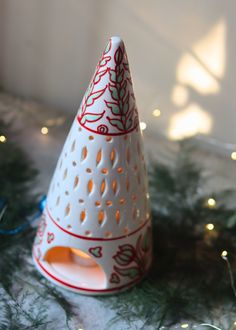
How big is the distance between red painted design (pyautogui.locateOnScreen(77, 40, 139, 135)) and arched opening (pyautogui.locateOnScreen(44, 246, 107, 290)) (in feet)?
0.88

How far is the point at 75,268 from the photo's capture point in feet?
3.53

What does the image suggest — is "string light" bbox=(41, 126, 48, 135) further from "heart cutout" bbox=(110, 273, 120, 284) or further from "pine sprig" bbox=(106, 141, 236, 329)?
"heart cutout" bbox=(110, 273, 120, 284)

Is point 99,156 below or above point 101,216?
above

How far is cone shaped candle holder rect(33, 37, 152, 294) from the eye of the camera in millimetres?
892

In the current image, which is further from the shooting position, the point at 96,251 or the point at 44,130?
the point at 44,130

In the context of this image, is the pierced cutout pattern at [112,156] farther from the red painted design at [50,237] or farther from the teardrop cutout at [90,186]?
the red painted design at [50,237]

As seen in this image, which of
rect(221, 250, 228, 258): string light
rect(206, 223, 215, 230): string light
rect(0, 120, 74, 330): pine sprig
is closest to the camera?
rect(0, 120, 74, 330): pine sprig

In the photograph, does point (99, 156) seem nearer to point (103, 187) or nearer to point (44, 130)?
point (103, 187)

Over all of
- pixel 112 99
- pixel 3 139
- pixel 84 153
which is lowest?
pixel 3 139

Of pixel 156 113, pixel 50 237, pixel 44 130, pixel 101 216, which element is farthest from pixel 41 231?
pixel 156 113

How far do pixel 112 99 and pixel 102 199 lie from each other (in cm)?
17

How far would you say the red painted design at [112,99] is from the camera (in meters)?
0.88

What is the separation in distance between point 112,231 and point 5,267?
0.23m

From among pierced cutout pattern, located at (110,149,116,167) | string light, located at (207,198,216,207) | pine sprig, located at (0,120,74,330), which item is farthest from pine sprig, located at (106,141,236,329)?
pierced cutout pattern, located at (110,149,116,167)
